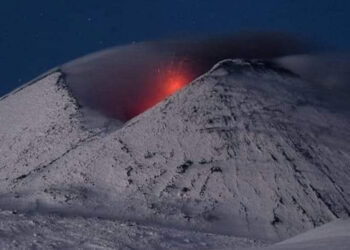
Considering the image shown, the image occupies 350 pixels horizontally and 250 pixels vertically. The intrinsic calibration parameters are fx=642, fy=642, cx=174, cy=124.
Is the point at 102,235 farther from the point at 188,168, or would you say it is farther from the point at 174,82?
the point at 174,82

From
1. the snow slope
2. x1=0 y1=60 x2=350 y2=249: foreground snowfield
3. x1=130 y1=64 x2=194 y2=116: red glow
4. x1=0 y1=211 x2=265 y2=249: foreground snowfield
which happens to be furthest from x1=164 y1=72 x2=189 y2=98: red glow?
the snow slope

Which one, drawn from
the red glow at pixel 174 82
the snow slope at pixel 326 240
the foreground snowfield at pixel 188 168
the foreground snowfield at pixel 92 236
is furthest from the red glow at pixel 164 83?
the snow slope at pixel 326 240

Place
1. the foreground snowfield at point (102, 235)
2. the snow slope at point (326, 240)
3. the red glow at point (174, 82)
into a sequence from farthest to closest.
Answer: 1. the red glow at point (174, 82)
2. the foreground snowfield at point (102, 235)
3. the snow slope at point (326, 240)

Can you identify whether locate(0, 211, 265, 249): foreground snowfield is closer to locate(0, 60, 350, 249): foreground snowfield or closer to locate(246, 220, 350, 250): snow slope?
locate(0, 60, 350, 249): foreground snowfield

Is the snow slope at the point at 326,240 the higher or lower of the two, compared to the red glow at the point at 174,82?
higher

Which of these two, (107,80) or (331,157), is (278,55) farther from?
(331,157)

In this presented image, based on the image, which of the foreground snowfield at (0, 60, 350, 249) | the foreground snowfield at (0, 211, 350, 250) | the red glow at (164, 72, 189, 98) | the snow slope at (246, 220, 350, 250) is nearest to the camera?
the snow slope at (246, 220, 350, 250)

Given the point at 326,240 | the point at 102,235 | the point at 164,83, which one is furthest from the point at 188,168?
the point at 164,83

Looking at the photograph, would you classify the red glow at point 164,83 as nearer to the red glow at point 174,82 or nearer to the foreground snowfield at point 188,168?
the red glow at point 174,82

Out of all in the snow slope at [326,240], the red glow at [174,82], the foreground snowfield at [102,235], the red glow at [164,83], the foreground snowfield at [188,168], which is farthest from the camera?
the red glow at [174,82]
